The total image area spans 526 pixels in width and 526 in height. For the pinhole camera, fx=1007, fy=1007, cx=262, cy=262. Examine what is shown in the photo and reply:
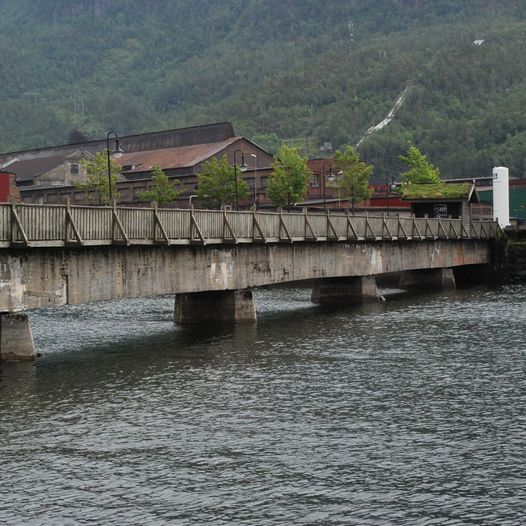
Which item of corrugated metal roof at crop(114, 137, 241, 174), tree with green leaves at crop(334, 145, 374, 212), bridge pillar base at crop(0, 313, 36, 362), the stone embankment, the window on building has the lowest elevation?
bridge pillar base at crop(0, 313, 36, 362)

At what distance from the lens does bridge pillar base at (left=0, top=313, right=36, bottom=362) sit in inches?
1642

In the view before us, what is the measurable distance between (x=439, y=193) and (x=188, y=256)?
2075 inches

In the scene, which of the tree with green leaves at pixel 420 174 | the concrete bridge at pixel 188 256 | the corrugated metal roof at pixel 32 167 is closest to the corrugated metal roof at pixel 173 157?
the corrugated metal roof at pixel 32 167

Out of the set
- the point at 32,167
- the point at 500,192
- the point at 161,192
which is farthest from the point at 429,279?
the point at 32,167

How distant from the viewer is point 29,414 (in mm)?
32219

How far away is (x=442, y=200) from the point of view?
98.9m

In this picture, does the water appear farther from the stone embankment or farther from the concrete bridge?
the stone embankment

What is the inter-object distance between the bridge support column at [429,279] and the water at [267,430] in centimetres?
3794

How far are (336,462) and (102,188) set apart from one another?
99455 millimetres

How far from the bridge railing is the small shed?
20.0 m

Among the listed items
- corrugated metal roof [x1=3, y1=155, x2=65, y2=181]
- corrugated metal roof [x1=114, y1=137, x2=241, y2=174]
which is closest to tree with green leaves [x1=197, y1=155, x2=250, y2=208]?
Result: corrugated metal roof [x1=114, y1=137, x2=241, y2=174]

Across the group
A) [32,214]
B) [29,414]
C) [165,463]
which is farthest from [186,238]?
[165,463]

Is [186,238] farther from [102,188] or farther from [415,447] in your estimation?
[102,188]

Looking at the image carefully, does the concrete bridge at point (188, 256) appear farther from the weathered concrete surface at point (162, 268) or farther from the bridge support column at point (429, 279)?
the bridge support column at point (429, 279)
